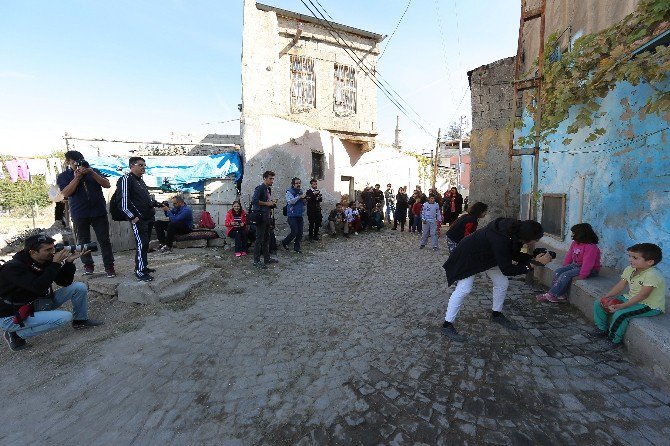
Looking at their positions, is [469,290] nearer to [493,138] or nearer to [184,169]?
[493,138]

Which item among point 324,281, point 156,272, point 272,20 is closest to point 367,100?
point 272,20

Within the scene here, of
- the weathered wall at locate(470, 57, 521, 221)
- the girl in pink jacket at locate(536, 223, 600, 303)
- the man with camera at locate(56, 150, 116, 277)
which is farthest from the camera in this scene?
the weathered wall at locate(470, 57, 521, 221)

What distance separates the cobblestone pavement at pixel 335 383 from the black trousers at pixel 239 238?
2.98 m

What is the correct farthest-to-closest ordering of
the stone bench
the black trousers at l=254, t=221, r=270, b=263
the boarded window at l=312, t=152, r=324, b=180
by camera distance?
1. the boarded window at l=312, t=152, r=324, b=180
2. the black trousers at l=254, t=221, r=270, b=263
3. the stone bench

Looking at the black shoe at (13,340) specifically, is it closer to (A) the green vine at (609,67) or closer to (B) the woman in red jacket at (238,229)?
(B) the woman in red jacket at (238,229)

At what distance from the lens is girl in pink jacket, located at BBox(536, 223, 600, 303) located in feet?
14.3

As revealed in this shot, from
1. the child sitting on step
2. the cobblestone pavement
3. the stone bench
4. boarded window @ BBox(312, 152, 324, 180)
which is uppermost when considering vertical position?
boarded window @ BBox(312, 152, 324, 180)

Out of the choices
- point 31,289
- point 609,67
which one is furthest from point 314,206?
point 609,67

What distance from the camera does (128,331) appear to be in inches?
146

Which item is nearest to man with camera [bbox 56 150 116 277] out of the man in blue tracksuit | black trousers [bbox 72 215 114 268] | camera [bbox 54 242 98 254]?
black trousers [bbox 72 215 114 268]

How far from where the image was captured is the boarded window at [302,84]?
12.5m

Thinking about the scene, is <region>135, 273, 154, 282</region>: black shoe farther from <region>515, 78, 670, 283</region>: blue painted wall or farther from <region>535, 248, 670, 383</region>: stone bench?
<region>515, 78, 670, 283</region>: blue painted wall

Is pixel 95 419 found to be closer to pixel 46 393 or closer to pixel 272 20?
pixel 46 393

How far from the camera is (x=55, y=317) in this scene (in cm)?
350
